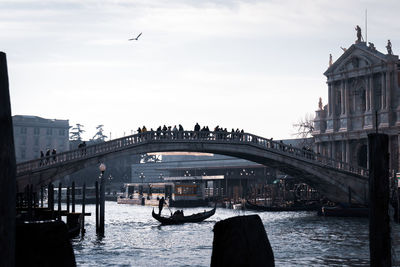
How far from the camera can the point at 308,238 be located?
24.4 metres

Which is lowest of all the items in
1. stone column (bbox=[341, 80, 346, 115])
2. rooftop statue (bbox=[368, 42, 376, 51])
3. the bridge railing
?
the bridge railing

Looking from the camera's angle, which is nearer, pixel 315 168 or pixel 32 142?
pixel 315 168

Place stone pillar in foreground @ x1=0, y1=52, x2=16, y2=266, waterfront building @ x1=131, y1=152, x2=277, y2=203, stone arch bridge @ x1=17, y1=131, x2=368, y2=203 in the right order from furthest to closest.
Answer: waterfront building @ x1=131, y1=152, x2=277, y2=203 → stone arch bridge @ x1=17, y1=131, x2=368, y2=203 → stone pillar in foreground @ x1=0, y1=52, x2=16, y2=266

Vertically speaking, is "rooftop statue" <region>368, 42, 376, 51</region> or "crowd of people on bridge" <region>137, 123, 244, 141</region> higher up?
"rooftop statue" <region>368, 42, 376, 51</region>

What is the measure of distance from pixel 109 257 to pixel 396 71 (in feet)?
97.8

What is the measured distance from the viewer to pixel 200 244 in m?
22.1

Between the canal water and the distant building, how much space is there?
56.3m

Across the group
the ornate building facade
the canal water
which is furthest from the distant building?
the canal water

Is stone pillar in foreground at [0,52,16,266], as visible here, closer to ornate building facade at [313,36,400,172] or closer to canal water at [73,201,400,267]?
canal water at [73,201,400,267]

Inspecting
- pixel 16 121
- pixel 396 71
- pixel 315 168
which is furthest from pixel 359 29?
pixel 16 121

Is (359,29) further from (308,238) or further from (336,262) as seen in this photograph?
(336,262)

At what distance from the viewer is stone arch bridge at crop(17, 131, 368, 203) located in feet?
95.8

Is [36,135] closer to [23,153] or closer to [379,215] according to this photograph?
[23,153]

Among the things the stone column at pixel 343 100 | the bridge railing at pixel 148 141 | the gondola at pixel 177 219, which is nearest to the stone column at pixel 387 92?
the stone column at pixel 343 100
